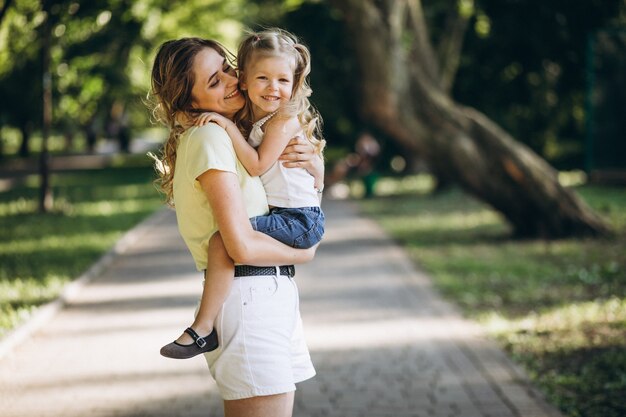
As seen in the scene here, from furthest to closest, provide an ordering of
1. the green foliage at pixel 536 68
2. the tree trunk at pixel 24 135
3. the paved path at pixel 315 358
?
the tree trunk at pixel 24 135 < the green foliage at pixel 536 68 < the paved path at pixel 315 358

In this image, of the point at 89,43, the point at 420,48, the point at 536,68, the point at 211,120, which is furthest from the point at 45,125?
the point at 211,120

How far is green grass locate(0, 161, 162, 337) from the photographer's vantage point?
10172 mm

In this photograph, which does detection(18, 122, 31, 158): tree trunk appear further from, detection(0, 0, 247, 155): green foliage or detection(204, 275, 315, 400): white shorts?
detection(204, 275, 315, 400): white shorts

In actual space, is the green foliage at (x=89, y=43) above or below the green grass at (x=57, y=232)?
above

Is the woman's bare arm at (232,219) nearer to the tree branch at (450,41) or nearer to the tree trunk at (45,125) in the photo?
the tree trunk at (45,125)

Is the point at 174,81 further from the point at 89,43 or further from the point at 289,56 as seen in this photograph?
the point at 89,43

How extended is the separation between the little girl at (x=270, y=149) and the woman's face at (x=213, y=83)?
0.19 feet

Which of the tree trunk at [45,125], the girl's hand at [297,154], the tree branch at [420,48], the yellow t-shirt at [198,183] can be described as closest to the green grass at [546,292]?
the tree branch at [420,48]

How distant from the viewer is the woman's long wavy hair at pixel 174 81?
316cm

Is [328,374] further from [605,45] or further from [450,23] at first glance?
[450,23]

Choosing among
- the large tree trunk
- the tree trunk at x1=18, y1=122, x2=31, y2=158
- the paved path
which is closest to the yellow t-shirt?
the paved path

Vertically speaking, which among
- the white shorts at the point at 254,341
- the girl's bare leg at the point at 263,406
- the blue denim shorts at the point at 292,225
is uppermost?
the blue denim shorts at the point at 292,225

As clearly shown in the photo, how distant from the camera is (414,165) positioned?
31.8 m

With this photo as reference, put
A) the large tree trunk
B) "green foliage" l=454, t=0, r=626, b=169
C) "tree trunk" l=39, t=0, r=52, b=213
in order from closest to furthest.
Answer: the large tree trunk → "tree trunk" l=39, t=0, r=52, b=213 → "green foliage" l=454, t=0, r=626, b=169
